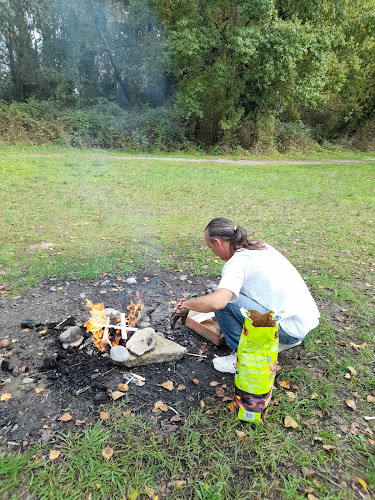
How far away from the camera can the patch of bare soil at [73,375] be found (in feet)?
8.00

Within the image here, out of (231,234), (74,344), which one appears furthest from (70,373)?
(231,234)

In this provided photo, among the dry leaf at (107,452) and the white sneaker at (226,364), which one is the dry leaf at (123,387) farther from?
the white sneaker at (226,364)

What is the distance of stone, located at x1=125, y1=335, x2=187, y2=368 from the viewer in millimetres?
2875

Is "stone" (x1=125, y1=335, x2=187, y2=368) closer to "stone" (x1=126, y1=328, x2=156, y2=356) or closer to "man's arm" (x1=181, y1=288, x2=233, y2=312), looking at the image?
"stone" (x1=126, y1=328, x2=156, y2=356)

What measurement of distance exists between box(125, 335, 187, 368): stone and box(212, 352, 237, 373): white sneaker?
0.28 metres

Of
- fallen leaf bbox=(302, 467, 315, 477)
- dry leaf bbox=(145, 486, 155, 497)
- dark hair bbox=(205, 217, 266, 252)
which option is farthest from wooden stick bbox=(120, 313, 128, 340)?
fallen leaf bbox=(302, 467, 315, 477)

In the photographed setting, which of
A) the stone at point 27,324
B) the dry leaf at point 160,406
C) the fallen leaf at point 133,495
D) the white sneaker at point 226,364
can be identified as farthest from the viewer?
the stone at point 27,324

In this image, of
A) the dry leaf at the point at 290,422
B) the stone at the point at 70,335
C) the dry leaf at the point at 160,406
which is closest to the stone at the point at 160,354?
the dry leaf at the point at 160,406

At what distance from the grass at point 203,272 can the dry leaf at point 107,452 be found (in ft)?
0.09

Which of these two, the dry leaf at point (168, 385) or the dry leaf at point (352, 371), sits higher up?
the dry leaf at point (168, 385)

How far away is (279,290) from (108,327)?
4.82 feet

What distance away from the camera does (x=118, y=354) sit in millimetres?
2832

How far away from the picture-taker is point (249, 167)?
14.8 metres

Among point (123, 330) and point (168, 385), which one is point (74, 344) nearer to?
point (123, 330)
